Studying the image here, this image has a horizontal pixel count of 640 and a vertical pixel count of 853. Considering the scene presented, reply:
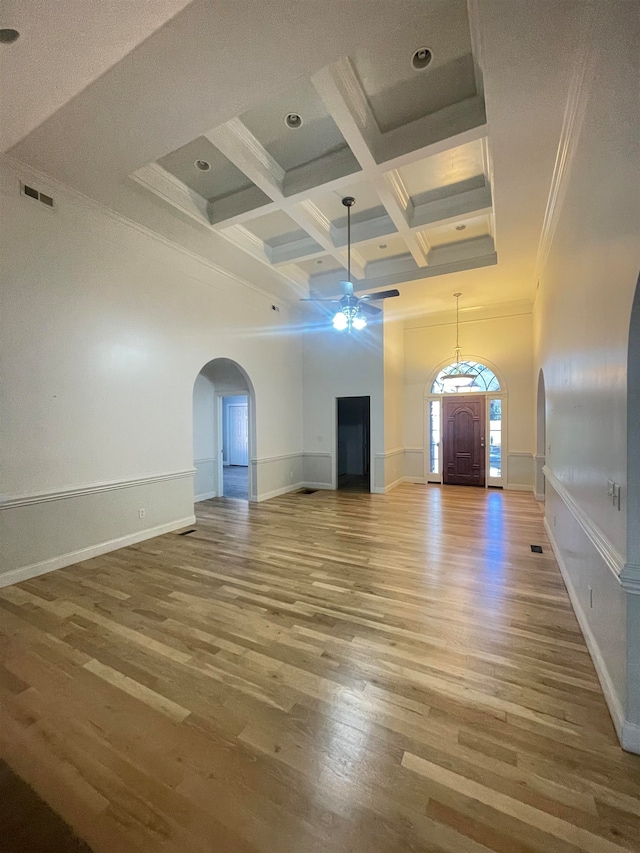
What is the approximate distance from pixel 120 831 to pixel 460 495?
6.88 m

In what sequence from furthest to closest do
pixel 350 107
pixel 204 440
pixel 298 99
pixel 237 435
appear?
pixel 237 435 < pixel 204 440 < pixel 298 99 < pixel 350 107

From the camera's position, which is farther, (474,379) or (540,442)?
(474,379)

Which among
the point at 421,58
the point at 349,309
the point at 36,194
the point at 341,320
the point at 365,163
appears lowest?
the point at 341,320

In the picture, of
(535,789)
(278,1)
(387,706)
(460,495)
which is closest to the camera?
(535,789)

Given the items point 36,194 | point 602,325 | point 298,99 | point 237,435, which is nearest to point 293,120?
point 298,99

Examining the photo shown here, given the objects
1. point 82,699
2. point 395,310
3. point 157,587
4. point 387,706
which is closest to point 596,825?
point 387,706

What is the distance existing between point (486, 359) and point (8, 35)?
8.14 metres

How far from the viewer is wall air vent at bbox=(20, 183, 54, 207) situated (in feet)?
11.1

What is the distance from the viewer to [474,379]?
787 centimetres

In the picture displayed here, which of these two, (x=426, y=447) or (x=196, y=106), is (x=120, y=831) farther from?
(x=426, y=447)

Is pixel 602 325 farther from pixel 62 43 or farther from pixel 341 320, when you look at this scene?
pixel 62 43

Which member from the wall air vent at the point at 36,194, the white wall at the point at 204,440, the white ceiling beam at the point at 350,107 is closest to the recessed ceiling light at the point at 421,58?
the white ceiling beam at the point at 350,107

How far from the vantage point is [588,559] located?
8.07 feet

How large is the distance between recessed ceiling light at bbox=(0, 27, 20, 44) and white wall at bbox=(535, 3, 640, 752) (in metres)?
3.43
